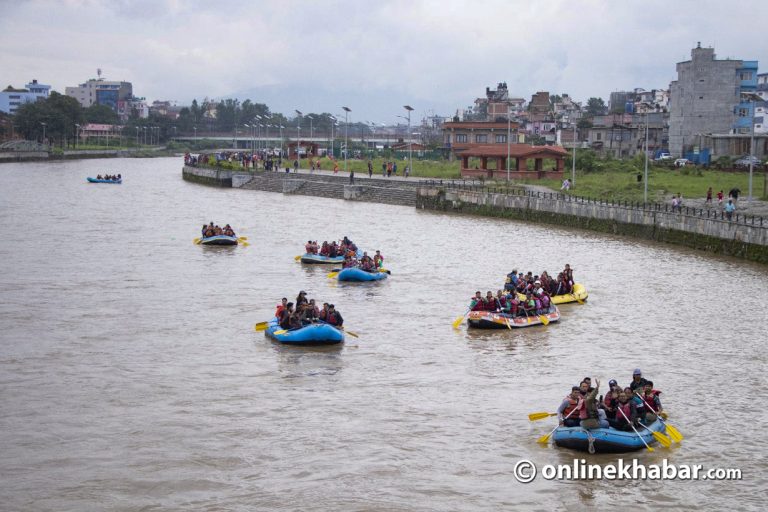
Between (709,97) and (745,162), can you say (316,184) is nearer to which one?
(745,162)

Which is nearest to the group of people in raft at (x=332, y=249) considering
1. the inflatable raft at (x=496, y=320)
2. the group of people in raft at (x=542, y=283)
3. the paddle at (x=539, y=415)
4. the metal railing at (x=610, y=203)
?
the group of people in raft at (x=542, y=283)

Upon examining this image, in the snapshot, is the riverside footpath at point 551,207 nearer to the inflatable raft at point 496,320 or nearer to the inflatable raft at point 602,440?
the inflatable raft at point 496,320

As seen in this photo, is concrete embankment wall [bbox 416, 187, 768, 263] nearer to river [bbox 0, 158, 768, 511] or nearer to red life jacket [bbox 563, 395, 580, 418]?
river [bbox 0, 158, 768, 511]

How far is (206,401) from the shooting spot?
2384 cm

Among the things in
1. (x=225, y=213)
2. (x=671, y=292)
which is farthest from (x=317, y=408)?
(x=225, y=213)

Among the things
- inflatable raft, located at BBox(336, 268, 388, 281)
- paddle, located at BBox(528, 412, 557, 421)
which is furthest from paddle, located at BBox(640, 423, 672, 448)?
inflatable raft, located at BBox(336, 268, 388, 281)

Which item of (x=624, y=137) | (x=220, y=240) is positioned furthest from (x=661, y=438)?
(x=624, y=137)

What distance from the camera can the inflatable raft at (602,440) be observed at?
19.9 m

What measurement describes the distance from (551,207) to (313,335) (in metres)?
37.3

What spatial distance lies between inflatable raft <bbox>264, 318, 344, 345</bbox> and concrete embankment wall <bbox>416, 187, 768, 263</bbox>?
24137 mm

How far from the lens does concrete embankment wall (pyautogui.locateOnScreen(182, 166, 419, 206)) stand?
277 ft

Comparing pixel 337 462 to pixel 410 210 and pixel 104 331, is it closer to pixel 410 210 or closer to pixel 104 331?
pixel 104 331

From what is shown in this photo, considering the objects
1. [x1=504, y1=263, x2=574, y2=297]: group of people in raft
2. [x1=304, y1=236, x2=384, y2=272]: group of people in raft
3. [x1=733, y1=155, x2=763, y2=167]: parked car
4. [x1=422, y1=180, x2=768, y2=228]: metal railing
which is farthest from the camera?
[x1=733, y1=155, x2=763, y2=167]: parked car

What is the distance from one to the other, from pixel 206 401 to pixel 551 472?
9107 millimetres
